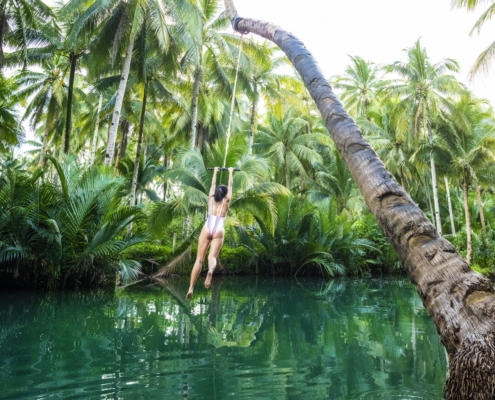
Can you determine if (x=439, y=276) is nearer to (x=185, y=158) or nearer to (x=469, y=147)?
(x=185, y=158)

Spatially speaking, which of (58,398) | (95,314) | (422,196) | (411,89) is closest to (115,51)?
(95,314)

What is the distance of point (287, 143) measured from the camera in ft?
90.4

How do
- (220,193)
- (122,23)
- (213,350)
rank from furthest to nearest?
(122,23)
(220,193)
(213,350)

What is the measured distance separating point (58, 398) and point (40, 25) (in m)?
16.7

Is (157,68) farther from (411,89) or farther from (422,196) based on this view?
(422,196)

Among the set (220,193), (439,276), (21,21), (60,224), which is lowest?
(439,276)

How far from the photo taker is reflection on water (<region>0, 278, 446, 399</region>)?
3.67 m

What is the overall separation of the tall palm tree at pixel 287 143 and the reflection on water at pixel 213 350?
1794cm

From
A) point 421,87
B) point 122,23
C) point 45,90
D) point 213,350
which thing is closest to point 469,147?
point 421,87

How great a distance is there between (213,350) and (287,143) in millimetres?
23409

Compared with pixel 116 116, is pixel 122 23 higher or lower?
higher

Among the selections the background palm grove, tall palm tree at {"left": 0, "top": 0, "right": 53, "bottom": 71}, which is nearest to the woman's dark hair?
the background palm grove

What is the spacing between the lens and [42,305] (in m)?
8.30

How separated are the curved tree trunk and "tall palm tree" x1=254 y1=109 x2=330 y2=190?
76.4ft
